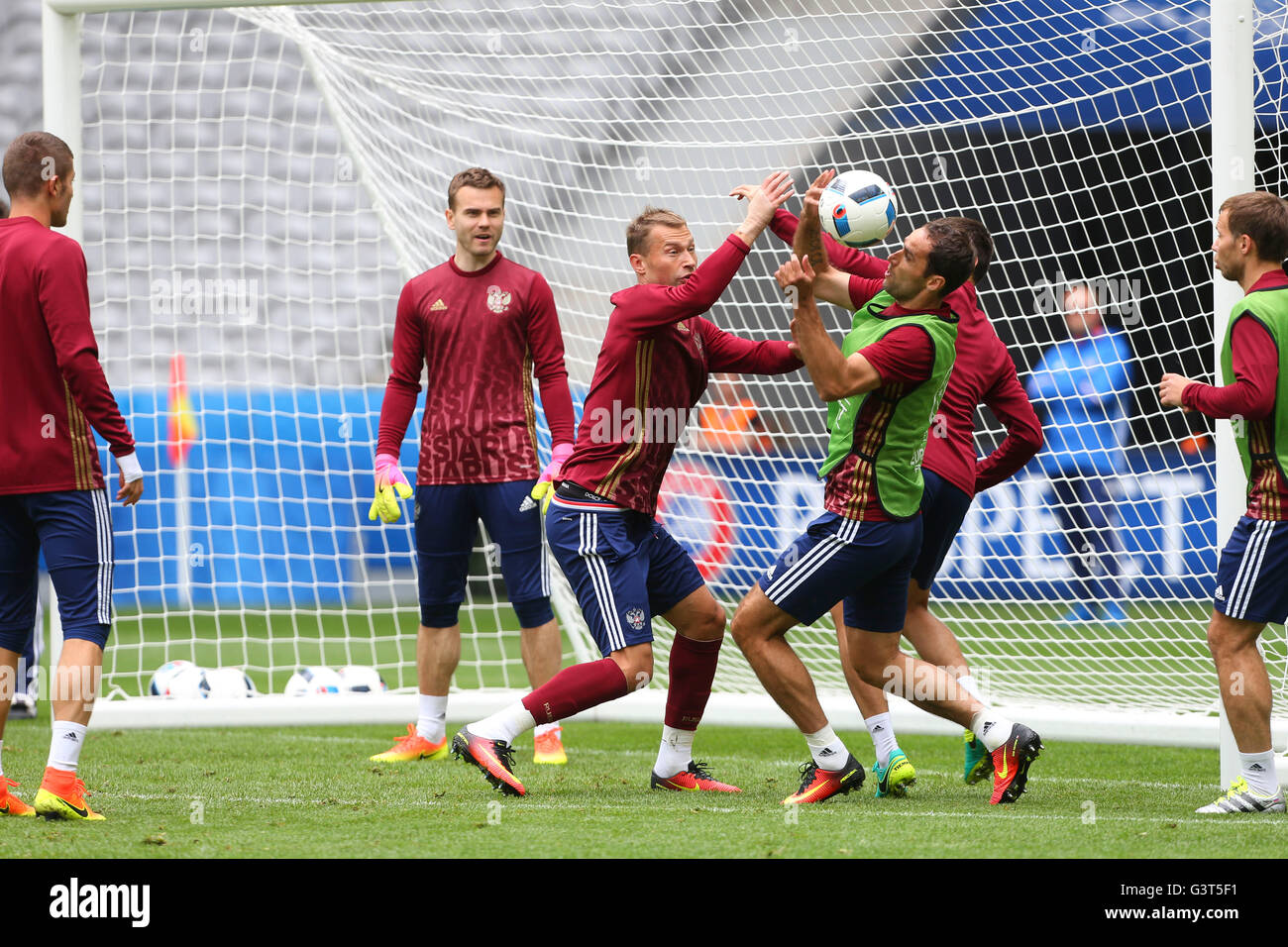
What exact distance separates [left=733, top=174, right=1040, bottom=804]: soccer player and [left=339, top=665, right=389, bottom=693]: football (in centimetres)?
332

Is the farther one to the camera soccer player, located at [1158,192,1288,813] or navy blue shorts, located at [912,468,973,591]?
navy blue shorts, located at [912,468,973,591]

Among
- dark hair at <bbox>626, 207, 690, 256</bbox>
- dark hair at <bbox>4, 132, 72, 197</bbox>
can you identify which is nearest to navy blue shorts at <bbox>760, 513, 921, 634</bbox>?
dark hair at <bbox>626, 207, 690, 256</bbox>

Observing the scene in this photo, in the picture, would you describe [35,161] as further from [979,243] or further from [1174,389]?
[1174,389]

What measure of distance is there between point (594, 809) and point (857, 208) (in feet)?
6.63

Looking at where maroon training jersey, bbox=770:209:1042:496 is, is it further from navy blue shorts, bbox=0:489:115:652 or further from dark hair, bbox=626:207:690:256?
navy blue shorts, bbox=0:489:115:652

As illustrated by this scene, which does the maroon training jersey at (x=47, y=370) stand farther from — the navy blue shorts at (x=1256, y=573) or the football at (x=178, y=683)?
the navy blue shorts at (x=1256, y=573)

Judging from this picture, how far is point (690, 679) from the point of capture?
505 centimetres

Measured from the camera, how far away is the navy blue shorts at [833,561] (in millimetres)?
4551

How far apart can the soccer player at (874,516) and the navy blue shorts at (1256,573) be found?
732 mm

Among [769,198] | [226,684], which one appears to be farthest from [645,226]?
[226,684]

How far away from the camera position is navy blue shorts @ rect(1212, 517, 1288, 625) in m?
4.47

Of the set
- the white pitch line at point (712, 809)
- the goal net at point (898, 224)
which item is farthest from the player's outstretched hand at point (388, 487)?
the goal net at point (898, 224)

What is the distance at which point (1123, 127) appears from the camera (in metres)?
6.44
